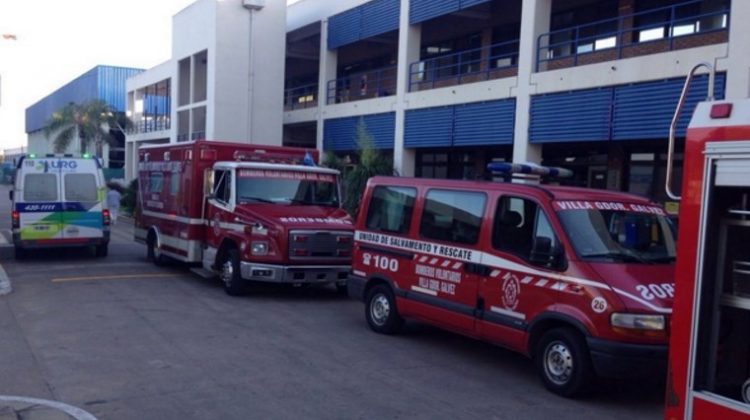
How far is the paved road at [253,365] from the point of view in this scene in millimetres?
7180

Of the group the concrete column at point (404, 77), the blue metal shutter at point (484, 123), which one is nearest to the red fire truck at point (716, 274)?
the blue metal shutter at point (484, 123)

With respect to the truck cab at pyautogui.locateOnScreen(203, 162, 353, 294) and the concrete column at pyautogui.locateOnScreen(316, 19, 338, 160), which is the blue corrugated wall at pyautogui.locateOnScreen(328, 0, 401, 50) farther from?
the truck cab at pyautogui.locateOnScreen(203, 162, 353, 294)

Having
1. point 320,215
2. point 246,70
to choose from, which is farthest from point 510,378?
point 246,70

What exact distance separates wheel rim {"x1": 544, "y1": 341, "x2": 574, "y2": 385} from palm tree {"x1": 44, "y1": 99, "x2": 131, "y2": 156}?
46427 mm

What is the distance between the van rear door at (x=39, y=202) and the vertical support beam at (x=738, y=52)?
1438 centimetres

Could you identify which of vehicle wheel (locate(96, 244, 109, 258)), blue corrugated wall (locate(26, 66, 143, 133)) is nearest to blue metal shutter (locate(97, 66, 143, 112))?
blue corrugated wall (locate(26, 66, 143, 133))

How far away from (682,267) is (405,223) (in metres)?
5.75

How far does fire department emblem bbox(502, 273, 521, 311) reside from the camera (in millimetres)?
8188

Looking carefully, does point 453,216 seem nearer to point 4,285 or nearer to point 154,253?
point 4,285

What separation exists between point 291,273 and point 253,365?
4.26m

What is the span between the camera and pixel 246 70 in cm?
3083

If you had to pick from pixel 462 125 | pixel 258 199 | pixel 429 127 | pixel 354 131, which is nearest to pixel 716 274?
pixel 258 199

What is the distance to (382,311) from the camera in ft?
34.6

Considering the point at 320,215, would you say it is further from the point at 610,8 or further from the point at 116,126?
the point at 116,126
